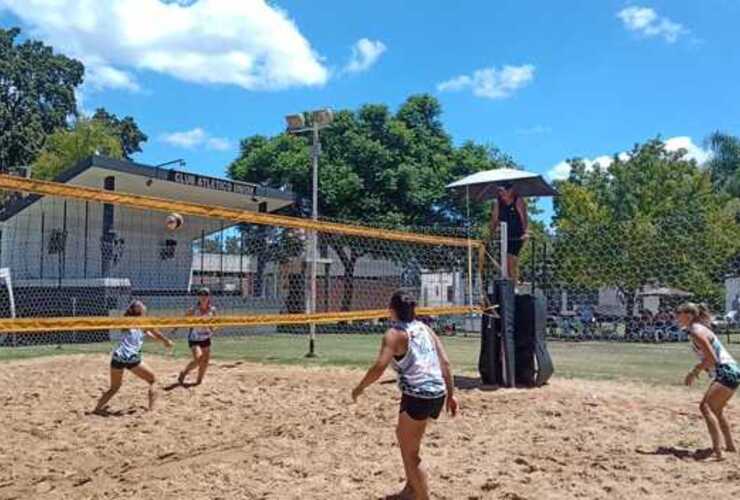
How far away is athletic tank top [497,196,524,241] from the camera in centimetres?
1095

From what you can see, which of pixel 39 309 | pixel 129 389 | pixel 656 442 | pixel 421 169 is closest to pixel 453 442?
pixel 656 442

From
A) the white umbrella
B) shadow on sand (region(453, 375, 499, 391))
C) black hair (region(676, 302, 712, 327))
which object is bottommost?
shadow on sand (region(453, 375, 499, 391))

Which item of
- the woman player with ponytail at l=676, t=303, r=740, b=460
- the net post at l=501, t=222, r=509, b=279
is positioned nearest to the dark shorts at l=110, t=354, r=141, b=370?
the net post at l=501, t=222, r=509, b=279

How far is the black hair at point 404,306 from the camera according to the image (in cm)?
550

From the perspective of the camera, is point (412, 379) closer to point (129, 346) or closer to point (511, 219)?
point (129, 346)

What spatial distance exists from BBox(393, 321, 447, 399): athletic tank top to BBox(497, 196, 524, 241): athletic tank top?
5.69 m

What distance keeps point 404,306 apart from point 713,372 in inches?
129

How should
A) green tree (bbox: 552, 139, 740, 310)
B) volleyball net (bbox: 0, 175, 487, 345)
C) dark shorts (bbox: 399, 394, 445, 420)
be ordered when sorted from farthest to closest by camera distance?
green tree (bbox: 552, 139, 740, 310), volleyball net (bbox: 0, 175, 487, 345), dark shorts (bbox: 399, 394, 445, 420)

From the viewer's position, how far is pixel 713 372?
22.9ft

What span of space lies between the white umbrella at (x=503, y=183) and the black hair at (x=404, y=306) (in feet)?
20.3

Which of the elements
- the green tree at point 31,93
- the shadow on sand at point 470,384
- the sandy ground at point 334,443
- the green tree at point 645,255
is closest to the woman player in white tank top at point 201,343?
the sandy ground at point 334,443

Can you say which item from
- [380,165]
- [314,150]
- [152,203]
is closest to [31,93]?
[380,165]

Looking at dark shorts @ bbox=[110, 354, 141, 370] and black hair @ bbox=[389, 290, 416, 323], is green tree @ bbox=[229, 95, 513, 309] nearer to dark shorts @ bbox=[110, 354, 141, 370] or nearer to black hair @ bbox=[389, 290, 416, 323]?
dark shorts @ bbox=[110, 354, 141, 370]

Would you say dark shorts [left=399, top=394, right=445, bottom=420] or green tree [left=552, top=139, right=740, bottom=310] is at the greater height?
green tree [left=552, top=139, right=740, bottom=310]
